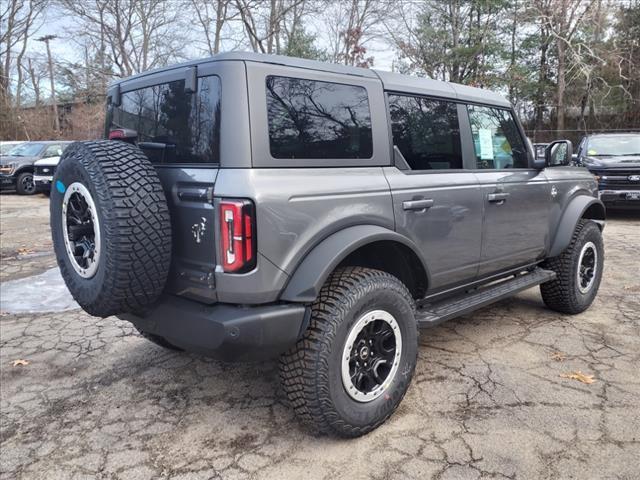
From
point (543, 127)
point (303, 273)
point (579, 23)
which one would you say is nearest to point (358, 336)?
point (303, 273)

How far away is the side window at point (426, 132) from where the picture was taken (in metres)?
3.25

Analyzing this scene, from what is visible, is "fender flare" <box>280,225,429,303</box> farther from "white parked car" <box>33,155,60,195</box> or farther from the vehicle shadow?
"white parked car" <box>33,155,60,195</box>

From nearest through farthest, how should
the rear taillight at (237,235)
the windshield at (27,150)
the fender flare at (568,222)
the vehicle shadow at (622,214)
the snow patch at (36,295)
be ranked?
the rear taillight at (237,235)
the fender flare at (568,222)
the snow patch at (36,295)
the vehicle shadow at (622,214)
the windshield at (27,150)

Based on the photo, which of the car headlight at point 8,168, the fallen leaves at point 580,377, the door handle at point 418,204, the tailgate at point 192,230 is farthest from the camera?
the car headlight at point 8,168

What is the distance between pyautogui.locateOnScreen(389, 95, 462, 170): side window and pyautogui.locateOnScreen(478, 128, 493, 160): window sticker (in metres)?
0.30

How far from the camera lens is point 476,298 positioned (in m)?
3.73

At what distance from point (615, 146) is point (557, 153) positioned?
8027mm

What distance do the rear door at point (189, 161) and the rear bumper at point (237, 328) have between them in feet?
0.35

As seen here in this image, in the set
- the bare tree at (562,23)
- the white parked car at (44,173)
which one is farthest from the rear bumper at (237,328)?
the bare tree at (562,23)

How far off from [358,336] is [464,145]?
1708mm

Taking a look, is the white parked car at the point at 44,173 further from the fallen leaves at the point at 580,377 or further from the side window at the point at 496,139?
the fallen leaves at the point at 580,377

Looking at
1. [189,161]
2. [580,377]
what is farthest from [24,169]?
[580,377]

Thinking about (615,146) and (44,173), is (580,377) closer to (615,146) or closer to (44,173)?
(615,146)

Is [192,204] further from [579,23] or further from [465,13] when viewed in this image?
[465,13]
